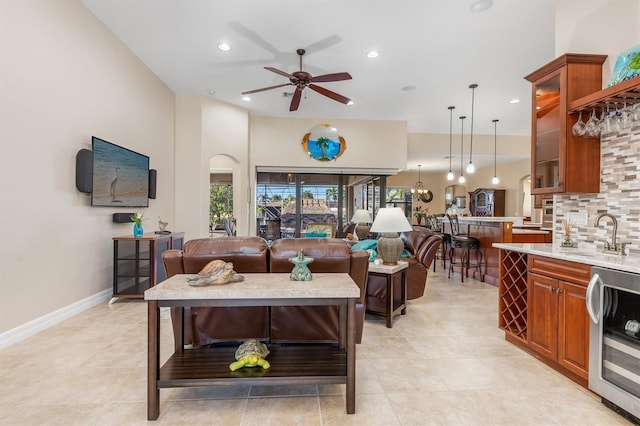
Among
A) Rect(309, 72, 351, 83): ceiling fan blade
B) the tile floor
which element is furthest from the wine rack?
Rect(309, 72, 351, 83): ceiling fan blade

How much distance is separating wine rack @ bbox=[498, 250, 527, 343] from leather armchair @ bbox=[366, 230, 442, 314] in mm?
1049

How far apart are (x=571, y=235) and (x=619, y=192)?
56 centimetres

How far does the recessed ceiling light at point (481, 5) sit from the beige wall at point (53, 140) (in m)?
4.32

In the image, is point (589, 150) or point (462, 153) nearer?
point (589, 150)

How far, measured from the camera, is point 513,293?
9.50 feet

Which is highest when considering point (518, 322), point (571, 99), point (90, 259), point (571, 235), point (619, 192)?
point (571, 99)

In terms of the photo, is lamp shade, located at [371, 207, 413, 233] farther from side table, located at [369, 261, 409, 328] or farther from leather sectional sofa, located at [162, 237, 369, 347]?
leather sectional sofa, located at [162, 237, 369, 347]

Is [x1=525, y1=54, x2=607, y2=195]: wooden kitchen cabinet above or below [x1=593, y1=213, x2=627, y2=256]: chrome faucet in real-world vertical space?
above

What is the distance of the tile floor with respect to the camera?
1.78m

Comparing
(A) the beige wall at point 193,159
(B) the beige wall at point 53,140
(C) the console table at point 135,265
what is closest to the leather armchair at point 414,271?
(C) the console table at point 135,265

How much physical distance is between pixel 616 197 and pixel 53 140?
198 inches

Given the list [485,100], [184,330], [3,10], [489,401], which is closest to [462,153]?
[485,100]

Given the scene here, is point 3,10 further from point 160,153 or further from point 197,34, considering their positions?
point 160,153

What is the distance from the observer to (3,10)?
2.61m
